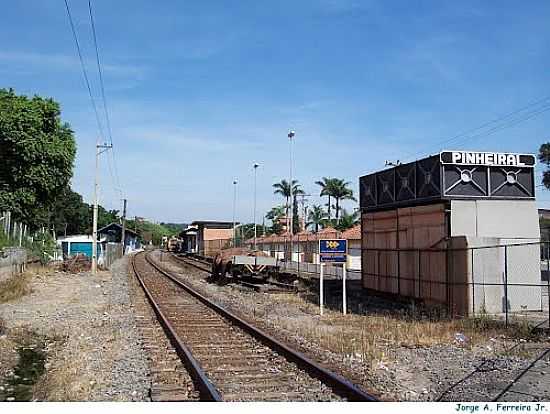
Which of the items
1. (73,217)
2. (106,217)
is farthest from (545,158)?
(106,217)

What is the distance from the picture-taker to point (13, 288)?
2548 centimetres

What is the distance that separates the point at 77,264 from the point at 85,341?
109ft

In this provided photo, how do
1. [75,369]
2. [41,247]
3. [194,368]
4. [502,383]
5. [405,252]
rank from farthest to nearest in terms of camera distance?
[41,247], [405,252], [75,369], [194,368], [502,383]

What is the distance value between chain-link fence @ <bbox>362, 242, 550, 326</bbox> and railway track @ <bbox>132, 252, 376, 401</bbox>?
6259 mm

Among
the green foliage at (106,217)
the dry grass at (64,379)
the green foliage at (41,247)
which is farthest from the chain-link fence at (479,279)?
the green foliage at (106,217)

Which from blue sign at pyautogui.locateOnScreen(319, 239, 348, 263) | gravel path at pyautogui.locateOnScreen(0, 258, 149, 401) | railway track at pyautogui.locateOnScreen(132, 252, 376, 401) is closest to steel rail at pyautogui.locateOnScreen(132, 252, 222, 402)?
railway track at pyautogui.locateOnScreen(132, 252, 376, 401)

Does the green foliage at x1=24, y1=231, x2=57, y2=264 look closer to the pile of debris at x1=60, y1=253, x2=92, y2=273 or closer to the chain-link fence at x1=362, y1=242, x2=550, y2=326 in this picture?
the pile of debris at x1=60, y1=253, x2=92, y2=273

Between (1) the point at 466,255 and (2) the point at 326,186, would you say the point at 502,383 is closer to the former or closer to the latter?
(1) the point at 466,255

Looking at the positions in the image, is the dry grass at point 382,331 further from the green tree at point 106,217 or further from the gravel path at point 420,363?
the green tree at point 106,217

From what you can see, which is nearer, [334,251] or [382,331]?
[382,331]

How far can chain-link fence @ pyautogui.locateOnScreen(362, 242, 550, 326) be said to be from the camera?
57.5 ft

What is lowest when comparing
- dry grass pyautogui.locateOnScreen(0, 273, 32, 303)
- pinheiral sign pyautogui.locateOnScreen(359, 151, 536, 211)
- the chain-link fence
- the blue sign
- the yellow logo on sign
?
dry grass pyautogui.locateOnScreen(0, 273, 32, 303)

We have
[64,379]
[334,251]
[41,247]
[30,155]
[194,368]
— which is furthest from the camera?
[41,247]
